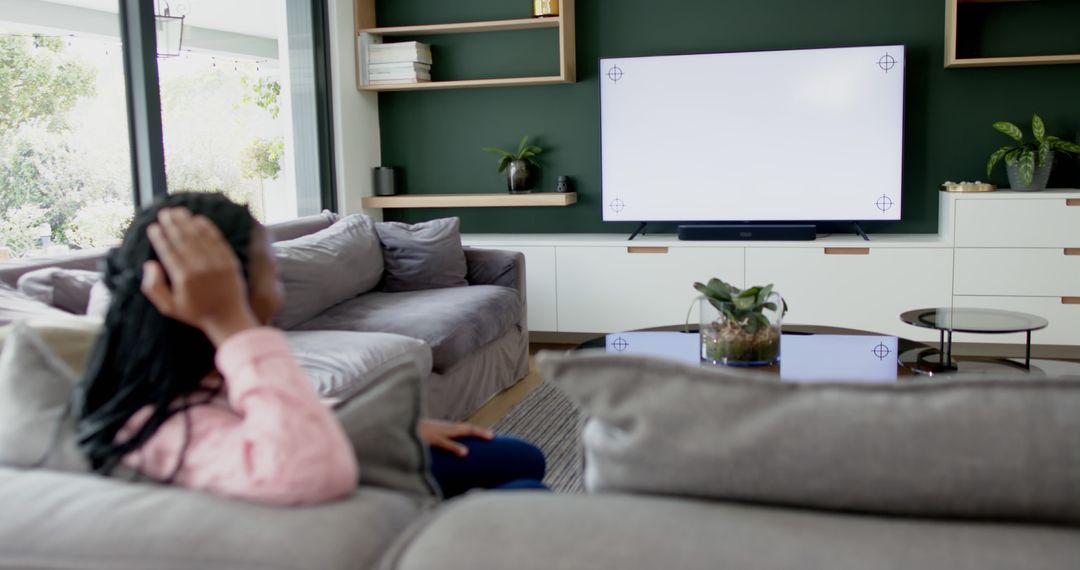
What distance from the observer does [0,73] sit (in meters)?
3.36

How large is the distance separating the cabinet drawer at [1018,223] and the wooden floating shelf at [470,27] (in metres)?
2.25

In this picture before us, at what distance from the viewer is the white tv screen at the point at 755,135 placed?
16.0 ft

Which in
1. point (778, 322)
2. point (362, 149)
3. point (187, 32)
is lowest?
point (778, 322)

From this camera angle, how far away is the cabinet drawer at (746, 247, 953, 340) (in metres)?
4.72

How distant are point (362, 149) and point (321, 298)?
201 cm

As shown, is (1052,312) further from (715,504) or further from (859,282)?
(715,504)

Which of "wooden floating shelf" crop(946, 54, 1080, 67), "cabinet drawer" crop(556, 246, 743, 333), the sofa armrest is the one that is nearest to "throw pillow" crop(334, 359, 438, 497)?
the sofa armrest

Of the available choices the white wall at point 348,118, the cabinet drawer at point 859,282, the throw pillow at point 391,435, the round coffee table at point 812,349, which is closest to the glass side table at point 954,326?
the round coffee table at point 812,349

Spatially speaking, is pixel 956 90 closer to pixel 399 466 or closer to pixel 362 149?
pixel 362 149

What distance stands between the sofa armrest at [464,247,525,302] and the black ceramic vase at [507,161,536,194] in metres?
0.98

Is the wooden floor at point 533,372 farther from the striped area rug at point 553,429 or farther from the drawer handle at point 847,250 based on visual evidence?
the drawer handle at point 847,250

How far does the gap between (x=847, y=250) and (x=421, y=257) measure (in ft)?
6.74

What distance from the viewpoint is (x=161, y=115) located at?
13.0ft

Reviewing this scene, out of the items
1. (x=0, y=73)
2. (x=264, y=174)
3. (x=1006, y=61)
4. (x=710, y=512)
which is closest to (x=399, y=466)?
(x=710, y=512)
